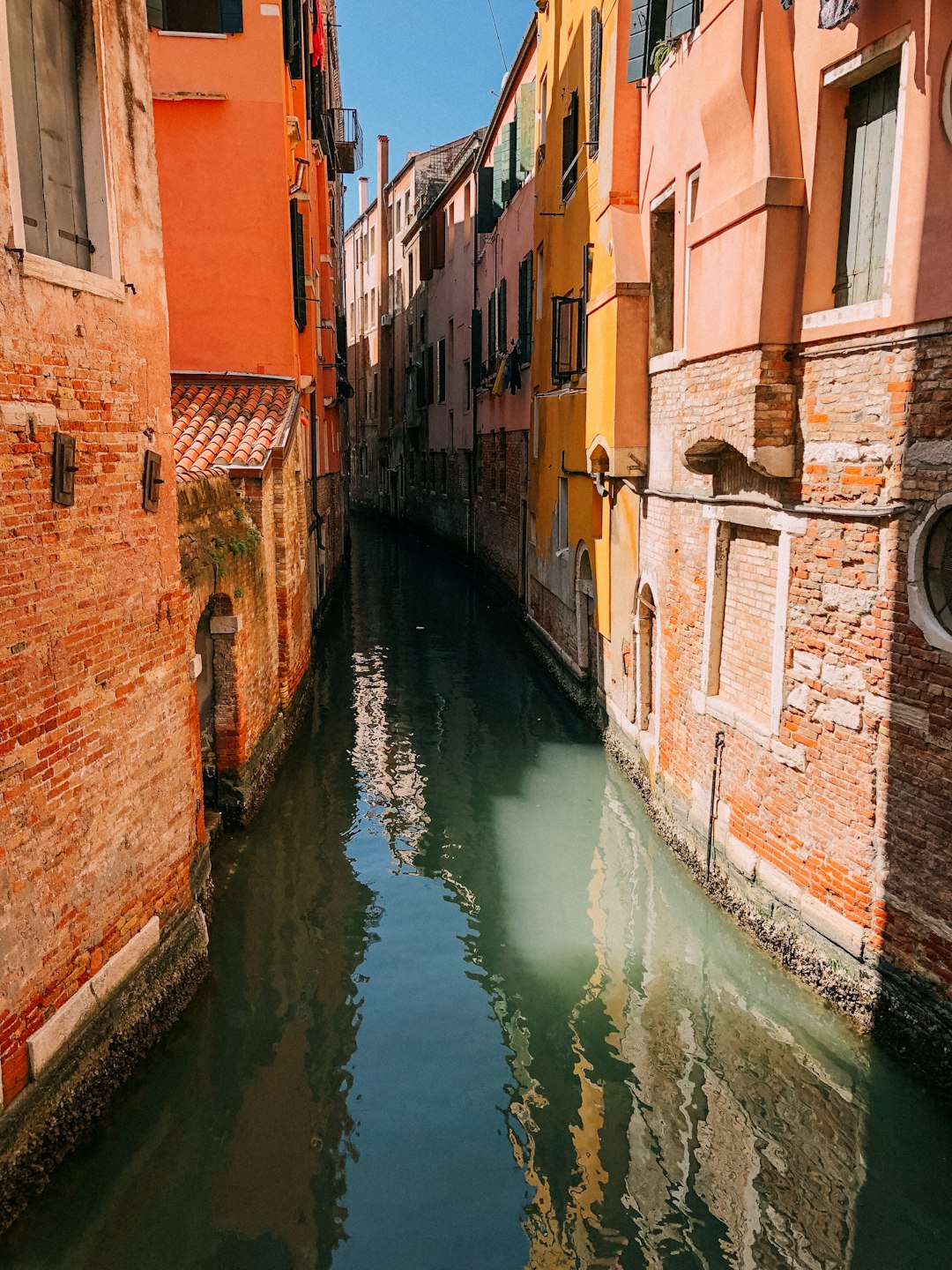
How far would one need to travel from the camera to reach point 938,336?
4.81 m

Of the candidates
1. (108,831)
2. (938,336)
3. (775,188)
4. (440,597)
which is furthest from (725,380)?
(440,597)

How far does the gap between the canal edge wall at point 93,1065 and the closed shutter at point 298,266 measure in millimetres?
8788

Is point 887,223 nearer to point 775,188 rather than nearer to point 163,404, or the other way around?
point 775,188

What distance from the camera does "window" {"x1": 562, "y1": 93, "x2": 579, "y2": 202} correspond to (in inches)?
491

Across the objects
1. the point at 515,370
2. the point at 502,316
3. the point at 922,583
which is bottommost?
the point at 922,583

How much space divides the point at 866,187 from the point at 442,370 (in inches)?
883

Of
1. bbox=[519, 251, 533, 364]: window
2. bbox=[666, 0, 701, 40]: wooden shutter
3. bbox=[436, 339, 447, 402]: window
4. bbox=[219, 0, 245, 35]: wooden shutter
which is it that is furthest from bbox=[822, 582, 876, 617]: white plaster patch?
bbox=[436, 339, 447, 402]: window

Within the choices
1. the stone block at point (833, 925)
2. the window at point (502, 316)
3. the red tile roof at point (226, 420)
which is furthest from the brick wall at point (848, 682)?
the window at point (502, 316)

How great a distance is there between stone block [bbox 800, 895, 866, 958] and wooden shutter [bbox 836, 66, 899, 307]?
3424mm

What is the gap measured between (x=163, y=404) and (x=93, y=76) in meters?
1.66

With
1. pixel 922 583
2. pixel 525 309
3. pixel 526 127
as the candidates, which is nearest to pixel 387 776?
pixel 922 583

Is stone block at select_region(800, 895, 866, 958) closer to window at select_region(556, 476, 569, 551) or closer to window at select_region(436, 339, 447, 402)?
window at select_region(556, 476, 569, 551)

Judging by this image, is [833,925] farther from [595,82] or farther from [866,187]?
[595,82]

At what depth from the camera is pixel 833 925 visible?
226 inches
